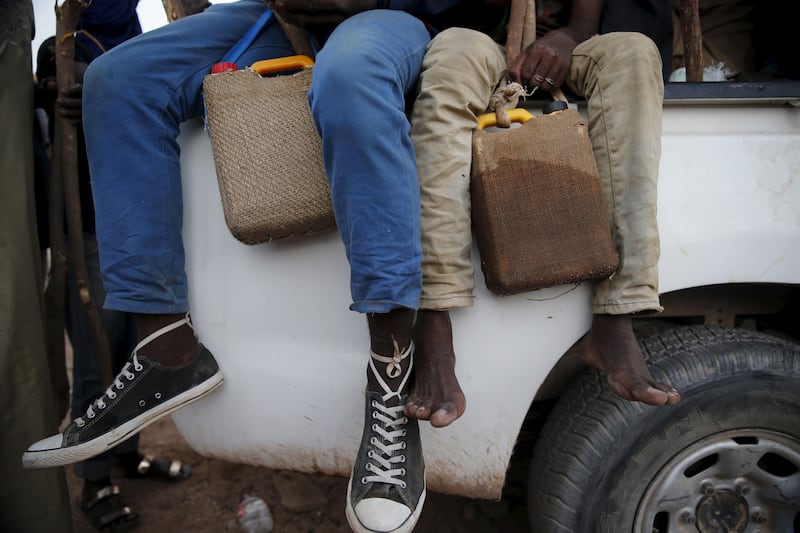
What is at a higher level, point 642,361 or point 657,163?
point 657,163

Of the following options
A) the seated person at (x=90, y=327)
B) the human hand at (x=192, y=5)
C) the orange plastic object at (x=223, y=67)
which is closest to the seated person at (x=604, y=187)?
the orange plastic object at (x=223, y=67)

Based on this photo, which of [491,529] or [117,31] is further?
[117,31]

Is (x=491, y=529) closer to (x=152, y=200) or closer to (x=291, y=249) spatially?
(x=291, y=249)

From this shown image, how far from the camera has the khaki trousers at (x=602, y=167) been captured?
124 cm

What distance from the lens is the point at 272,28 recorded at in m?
1.63

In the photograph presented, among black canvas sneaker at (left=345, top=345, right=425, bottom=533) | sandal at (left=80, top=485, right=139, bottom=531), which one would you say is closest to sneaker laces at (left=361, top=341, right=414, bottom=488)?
black canvas sneaker at (left=345, top=345, right=425, bottom=533)

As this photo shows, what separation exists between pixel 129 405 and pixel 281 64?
1012 millimetres

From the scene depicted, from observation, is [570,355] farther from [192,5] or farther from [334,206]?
[192,5]

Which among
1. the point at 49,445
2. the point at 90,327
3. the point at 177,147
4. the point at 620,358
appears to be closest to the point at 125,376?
the point at 49,445

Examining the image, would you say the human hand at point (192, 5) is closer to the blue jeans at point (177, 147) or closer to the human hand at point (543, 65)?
the blue jeans at point (177, 147)

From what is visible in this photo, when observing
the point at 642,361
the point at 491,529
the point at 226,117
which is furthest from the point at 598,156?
the point at 491,529

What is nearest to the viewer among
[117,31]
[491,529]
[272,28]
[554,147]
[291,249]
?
[554,147]

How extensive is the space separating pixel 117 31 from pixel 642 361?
251cm

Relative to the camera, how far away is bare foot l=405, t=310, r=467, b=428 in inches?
46.6
